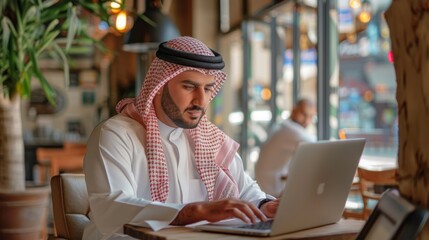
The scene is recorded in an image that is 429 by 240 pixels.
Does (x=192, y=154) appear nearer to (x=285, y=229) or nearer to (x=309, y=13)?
(x=285, y=229)

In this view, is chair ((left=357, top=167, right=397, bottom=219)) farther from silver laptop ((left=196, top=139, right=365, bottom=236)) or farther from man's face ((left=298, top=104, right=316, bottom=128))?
silver laptop ((left=196, top=139, right=365, bottom=236))

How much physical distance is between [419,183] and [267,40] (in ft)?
26.4

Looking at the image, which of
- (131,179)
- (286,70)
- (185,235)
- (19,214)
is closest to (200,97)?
(131,179)

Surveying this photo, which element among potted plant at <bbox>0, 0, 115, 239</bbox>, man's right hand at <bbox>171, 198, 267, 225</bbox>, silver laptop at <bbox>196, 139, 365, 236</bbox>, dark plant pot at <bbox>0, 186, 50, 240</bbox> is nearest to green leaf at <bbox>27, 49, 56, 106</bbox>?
potted plant at <bbox>0, 0, 115, 239</bbox>

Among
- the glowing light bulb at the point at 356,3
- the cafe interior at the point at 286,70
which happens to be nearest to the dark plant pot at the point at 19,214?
the cafe interior at the point at 286,70

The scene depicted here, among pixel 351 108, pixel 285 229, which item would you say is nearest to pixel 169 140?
pixel 285 229

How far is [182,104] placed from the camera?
10.0ft

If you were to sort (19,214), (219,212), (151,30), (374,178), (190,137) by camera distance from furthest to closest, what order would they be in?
1. (151,30)
2. (374,178)
3. (19,214)
4. (190,137)
5. (219,212)

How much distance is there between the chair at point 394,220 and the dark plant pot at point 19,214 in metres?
3.76

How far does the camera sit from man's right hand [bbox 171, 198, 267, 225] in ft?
8.32

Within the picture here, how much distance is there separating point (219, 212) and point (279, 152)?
5.02m

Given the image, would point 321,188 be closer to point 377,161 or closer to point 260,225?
point 260,225

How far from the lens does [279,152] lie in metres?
7.54

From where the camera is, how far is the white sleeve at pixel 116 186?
105 inches
